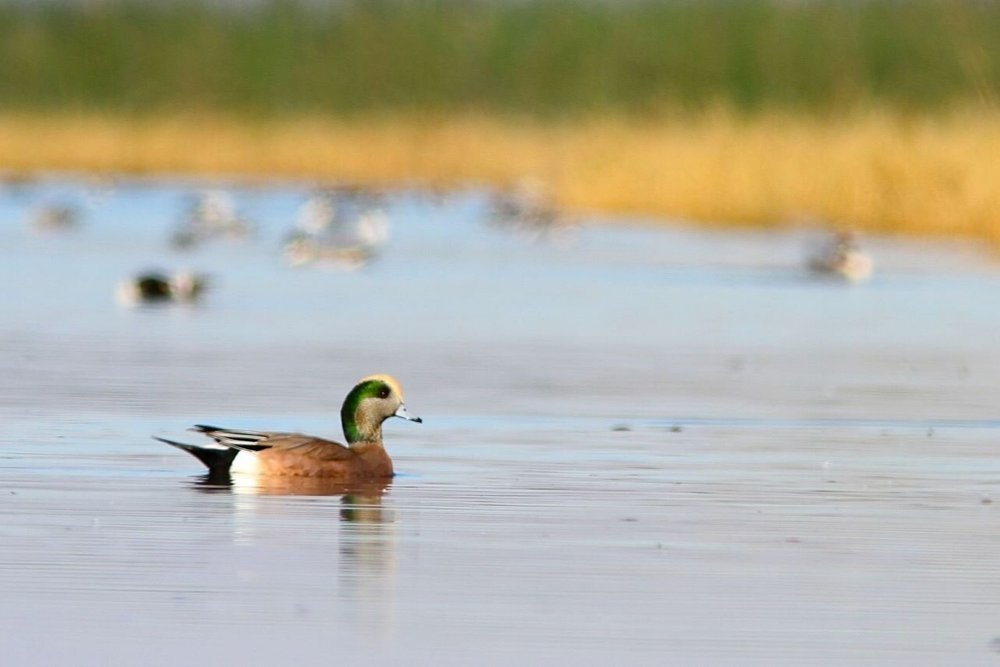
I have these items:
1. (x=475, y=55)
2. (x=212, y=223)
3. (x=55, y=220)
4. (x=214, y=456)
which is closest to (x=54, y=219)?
(x=55, y=220)

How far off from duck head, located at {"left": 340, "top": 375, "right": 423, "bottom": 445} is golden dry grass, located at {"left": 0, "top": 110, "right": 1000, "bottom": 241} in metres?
16.6

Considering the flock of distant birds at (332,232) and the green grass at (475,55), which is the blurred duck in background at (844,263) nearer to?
the flock of distant birds at (332,232)

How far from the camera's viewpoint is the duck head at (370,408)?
956cm

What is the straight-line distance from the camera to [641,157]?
33656 mm

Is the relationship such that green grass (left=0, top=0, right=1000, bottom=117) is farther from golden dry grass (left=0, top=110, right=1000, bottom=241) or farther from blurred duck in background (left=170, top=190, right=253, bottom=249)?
blurred duck in background (left=170, top=190, right=253, bottom=249)

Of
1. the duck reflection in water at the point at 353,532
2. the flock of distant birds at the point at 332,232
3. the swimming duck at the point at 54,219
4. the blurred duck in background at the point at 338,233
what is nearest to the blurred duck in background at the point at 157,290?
the flock of distant birds at the point at 332,232

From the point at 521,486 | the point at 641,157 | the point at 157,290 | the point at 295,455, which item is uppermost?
the point at 641,157

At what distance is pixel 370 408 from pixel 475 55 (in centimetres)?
4680

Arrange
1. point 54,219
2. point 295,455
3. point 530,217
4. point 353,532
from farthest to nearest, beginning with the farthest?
point 530,217 < point 54,219 < point 295,455 < point 353,532

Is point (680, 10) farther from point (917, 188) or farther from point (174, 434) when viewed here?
point (174, 434)

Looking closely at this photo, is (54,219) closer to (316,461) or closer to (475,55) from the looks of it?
(316,461)

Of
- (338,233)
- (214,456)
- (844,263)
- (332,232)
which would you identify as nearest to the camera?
(214,456)

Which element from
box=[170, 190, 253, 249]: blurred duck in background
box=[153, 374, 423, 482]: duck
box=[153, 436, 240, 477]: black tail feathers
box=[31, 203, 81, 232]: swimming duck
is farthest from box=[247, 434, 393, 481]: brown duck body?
box=[31, 203, 81, 232]: swimming duck

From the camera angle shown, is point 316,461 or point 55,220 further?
point 55,220
